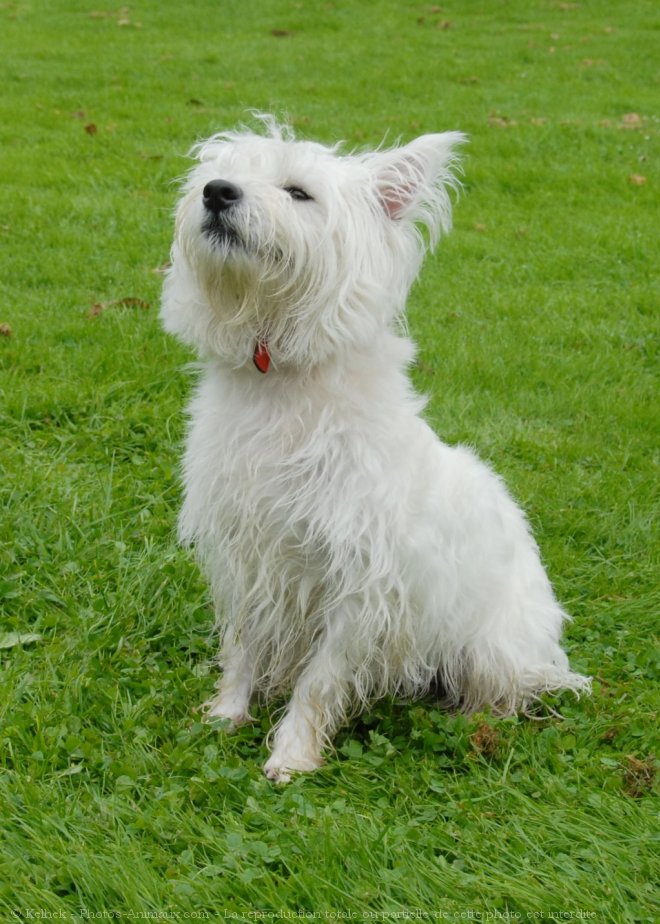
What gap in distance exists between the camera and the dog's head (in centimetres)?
271

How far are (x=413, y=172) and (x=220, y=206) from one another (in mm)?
635

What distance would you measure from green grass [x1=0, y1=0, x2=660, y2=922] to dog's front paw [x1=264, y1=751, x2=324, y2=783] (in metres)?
0.05

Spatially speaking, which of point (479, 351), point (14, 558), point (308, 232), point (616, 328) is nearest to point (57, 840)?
point (14, 558)

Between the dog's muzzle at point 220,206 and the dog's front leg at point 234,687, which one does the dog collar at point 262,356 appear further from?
the dog's front leg at point 234,687

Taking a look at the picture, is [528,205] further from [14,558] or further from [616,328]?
[14,558]

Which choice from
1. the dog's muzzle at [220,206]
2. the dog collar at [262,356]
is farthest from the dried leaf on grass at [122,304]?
the dog's muzzle at [220,206]

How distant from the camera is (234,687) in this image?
3.44 m

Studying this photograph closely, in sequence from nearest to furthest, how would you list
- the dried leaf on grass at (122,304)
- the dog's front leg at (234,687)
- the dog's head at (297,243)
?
the dog's head at (297,243)
the dog's front leg at (234,687)
the dried leaf on grass at (122,304)

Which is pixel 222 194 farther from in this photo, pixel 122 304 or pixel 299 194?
pixel 122 304

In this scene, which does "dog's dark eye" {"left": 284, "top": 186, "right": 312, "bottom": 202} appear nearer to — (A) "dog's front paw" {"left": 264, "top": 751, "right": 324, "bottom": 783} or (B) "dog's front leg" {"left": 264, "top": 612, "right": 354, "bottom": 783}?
(B) "dog's front leg" {"left": 264, "top": 612, "right": 354, "bottom": 783}

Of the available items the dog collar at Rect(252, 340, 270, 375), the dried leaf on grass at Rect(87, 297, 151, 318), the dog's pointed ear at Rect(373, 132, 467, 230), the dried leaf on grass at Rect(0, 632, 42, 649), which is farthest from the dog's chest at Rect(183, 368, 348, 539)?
the dried leaf on grass at Rect(87, 297, 151, 318)

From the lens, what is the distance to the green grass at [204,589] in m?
2.56

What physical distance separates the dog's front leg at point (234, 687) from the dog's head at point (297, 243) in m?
1.06

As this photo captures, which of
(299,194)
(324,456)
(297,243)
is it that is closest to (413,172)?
(299,194)
